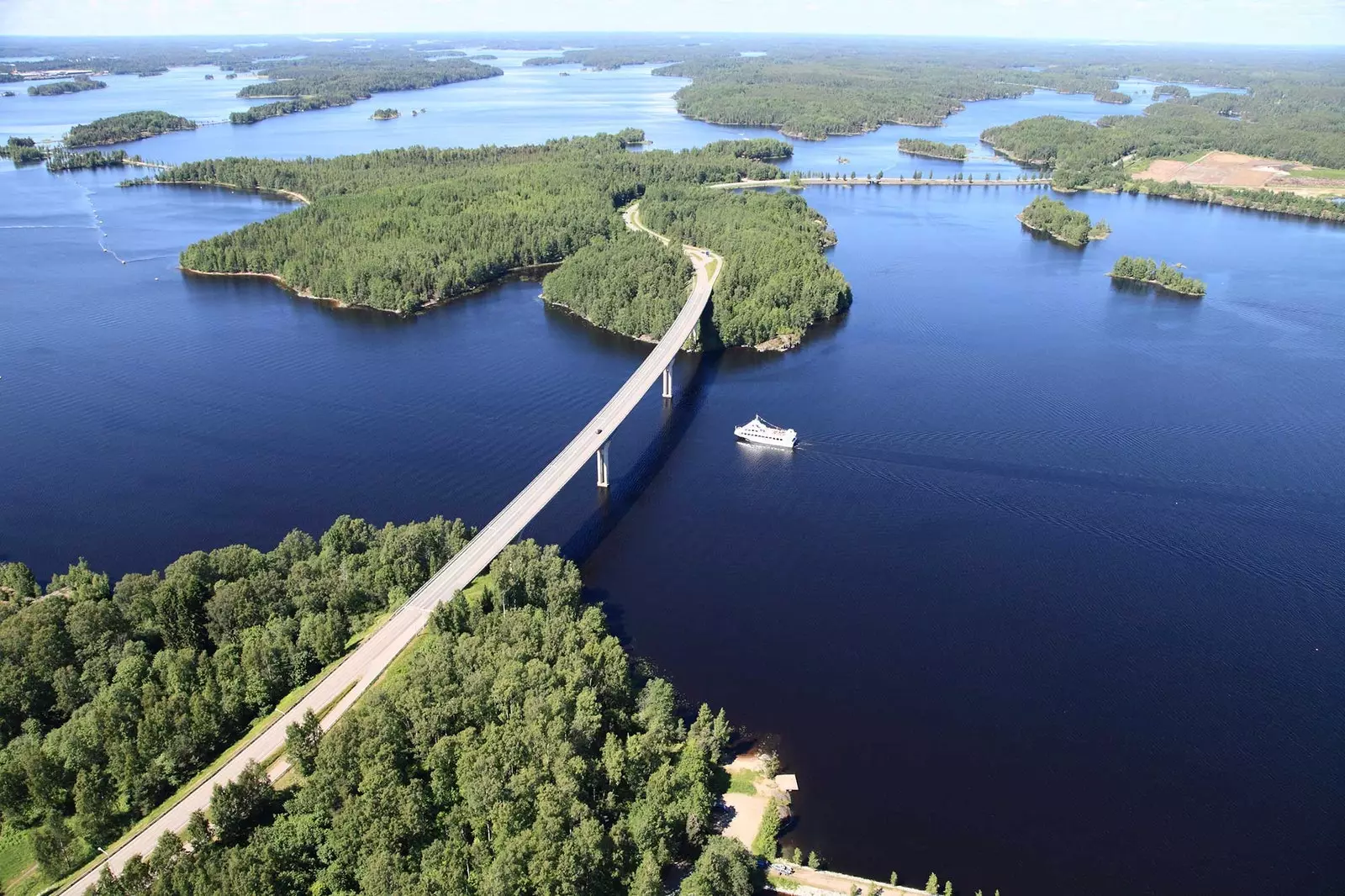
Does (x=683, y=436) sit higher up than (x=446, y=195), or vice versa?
(x=446, y=195)

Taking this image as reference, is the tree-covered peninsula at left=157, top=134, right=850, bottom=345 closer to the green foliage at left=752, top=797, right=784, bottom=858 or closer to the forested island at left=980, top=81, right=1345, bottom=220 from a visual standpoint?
the green foliage at left=752, top=797, right=784, bottom=858

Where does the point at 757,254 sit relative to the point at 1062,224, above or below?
below

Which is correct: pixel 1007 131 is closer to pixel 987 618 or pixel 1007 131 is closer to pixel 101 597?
pixel 987 618

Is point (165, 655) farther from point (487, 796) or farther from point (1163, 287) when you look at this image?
point (1163, 287)

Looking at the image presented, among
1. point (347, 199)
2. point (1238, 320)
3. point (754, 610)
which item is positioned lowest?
point (754, 610)

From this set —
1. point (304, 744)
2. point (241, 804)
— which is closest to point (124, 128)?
point (304, 744)

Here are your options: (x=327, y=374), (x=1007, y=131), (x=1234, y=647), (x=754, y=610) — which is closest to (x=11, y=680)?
(x=754, y=610)

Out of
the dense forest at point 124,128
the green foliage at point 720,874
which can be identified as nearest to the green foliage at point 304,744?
the green foliage at point 720,874

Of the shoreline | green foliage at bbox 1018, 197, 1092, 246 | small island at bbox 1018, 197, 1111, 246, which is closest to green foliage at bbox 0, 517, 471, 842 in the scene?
the shoreline
